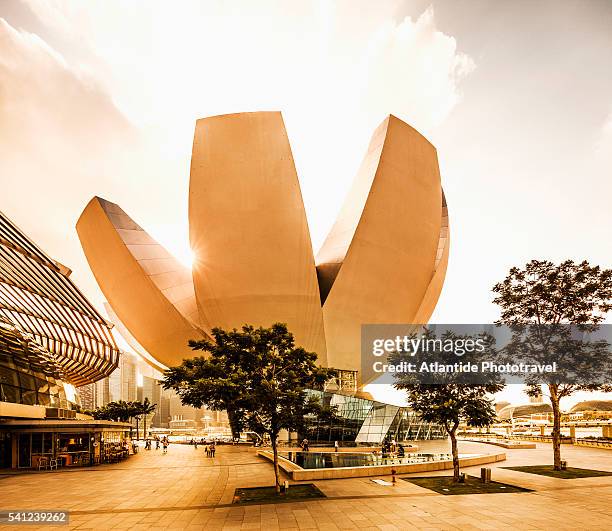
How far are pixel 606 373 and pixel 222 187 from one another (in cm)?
2307

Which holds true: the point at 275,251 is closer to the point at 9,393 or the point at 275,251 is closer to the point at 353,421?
the point at 353,421

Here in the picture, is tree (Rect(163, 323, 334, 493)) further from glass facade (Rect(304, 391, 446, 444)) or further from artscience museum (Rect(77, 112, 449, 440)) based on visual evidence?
glass facade (Rect(304, 391, 446, 444))

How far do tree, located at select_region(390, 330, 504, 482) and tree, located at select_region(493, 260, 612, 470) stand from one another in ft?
11.3

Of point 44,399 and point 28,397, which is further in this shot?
point 44,399

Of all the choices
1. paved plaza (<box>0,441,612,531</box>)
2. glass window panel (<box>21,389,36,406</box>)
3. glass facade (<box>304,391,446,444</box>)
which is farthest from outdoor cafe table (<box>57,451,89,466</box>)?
glass facade (<box>304,391,446,444</box>)

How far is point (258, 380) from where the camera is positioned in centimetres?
1511

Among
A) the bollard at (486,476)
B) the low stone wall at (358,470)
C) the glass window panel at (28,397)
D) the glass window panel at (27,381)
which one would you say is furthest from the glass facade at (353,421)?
the bollard at (486,476)

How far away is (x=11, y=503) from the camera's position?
13.8 meters

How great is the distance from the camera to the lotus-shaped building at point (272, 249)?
31.4m

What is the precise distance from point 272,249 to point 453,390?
59.2ft

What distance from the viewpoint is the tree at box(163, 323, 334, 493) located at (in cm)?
1446

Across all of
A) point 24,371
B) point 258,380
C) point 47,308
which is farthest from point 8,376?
point 258,380

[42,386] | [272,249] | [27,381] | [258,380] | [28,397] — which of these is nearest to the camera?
[258,380]

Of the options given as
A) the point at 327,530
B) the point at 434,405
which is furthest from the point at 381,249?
the point at 327,530
